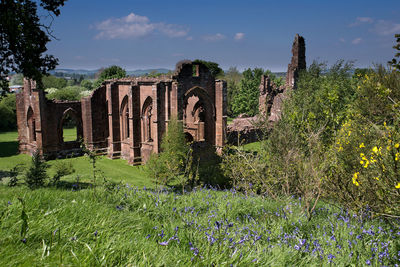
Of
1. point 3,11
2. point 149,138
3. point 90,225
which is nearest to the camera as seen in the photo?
point 90,225

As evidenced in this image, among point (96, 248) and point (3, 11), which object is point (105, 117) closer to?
point (3, 11)

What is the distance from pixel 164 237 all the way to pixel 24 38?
11401 mm

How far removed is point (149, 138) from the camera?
27.2 m

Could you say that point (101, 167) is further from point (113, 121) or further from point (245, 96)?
point (245, 96)

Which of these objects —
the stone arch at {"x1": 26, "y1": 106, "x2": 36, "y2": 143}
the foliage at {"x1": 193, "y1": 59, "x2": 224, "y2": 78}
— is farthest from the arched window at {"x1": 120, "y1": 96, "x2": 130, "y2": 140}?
the foliage at {"x1": 193, "y1": 59, "x2": 224, "y2": 78}

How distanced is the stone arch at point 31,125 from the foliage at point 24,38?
1629cm

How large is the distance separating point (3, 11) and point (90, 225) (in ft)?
37.4

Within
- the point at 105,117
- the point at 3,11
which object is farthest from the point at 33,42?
the point at 105,117

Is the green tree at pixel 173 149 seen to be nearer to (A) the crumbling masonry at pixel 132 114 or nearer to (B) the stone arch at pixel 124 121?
(A) the crumbling masonry at pixel 132 114

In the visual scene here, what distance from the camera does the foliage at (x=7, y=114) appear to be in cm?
4434

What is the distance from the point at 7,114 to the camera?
146 feet

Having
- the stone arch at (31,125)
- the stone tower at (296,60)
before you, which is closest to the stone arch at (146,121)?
the stone arch at (31,125)

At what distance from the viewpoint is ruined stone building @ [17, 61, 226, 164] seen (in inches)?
951

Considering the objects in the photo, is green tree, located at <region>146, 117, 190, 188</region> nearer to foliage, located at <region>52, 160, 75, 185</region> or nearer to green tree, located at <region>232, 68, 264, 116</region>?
foliage, located at <region>52, 160, 75, 185</region>
